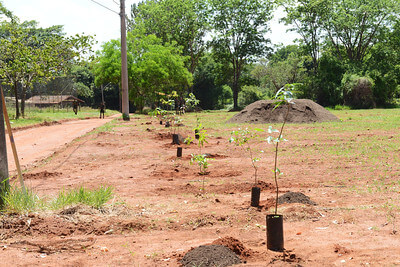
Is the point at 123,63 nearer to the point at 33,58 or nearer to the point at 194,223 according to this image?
the point at 33,58

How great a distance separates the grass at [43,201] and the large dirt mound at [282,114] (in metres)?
17.6

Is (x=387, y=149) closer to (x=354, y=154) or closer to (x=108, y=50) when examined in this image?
(x=354, y=154)

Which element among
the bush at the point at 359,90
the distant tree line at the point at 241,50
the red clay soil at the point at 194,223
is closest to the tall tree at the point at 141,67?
the distant tree line at the point at 241,50

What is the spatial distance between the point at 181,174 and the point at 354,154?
4511 mm

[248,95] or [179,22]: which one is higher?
[179,22]

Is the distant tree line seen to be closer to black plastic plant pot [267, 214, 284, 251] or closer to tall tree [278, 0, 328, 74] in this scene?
tall tree [278, 0, 328, 74]

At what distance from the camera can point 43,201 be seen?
18.4ft

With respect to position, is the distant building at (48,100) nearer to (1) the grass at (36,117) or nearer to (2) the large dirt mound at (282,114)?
(1) the grass at (36,117)

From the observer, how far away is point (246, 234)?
4.79 metres

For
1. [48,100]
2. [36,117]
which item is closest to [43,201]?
[36,117]

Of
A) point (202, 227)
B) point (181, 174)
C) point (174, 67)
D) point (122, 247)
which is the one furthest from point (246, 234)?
point (174, 67)

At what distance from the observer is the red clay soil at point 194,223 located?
402cm

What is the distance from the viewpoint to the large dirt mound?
2259 centimetres

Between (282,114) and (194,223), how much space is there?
18.7m
